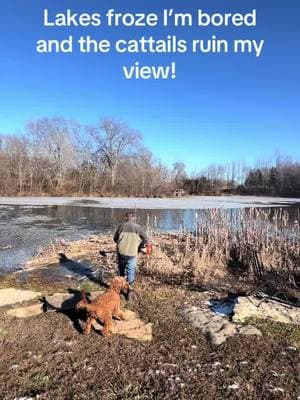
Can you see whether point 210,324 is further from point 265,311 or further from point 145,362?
point 145,362

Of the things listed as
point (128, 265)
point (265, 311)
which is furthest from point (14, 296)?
point (265, 311)

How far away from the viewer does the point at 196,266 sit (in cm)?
927

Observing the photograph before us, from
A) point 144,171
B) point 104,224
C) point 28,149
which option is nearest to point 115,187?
point 144,171

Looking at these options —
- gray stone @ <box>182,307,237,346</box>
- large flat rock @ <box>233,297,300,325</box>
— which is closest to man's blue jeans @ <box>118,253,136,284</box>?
gray stone @ <box>182,307,237,346</box>

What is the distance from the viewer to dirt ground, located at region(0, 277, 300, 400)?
4.05m

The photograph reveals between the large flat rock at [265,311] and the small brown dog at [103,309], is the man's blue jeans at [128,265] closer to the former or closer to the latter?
the small brown dog at [103,309]

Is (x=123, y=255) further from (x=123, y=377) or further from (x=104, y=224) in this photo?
(x=104, y=224)

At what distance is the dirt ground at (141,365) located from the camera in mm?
4047

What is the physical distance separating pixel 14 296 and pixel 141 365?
3534 mm

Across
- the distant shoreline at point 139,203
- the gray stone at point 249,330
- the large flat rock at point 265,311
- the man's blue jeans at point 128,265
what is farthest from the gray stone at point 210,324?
the distant shoreline at point 139,203

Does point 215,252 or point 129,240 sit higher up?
point 129,240

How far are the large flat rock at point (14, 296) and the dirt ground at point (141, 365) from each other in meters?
1.05

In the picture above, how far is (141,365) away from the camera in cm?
460

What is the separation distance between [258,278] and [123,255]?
321 centimetres
